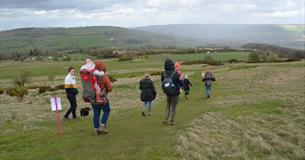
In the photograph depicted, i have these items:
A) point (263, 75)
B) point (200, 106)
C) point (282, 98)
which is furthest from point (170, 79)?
point (263, 75)

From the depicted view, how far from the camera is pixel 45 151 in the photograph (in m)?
12.4

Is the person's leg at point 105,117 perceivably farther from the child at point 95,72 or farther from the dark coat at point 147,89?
the dark coat at point 147,89

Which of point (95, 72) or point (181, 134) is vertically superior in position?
point (95, 72)

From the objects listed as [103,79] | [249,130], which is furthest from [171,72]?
[249,130]

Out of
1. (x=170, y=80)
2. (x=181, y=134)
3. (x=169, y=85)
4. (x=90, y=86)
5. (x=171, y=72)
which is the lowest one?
(x=181, y=134)

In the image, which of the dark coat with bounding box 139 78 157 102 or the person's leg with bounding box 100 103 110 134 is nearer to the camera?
the person's leg with bounding box 100 103 110 134

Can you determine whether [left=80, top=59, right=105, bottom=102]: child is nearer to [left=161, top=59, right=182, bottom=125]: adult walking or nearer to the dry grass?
[left=161, top=59, right=182, bottom=125]: adult walking

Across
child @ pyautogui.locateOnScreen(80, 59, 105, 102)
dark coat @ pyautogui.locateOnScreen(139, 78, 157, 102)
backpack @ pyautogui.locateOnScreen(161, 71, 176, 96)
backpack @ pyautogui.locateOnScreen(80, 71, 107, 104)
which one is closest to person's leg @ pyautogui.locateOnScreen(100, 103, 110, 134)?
backpack @ pyautogui.locateOnScreen(80, 71, 107, 104)

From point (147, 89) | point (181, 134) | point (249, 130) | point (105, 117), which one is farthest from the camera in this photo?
point (147, 89)

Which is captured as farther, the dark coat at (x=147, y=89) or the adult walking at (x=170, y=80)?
the dark coat at (x=147, y=89)

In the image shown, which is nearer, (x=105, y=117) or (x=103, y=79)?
(x=103, y=79)

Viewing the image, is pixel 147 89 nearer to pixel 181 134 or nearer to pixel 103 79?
pixel 181 134

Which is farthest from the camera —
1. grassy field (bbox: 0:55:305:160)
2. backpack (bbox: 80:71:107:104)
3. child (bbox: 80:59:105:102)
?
backpack (bbox: 80:71:107:104)

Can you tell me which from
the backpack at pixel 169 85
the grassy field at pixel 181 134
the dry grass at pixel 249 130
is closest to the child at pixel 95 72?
the grassy field at pixel 181 134
